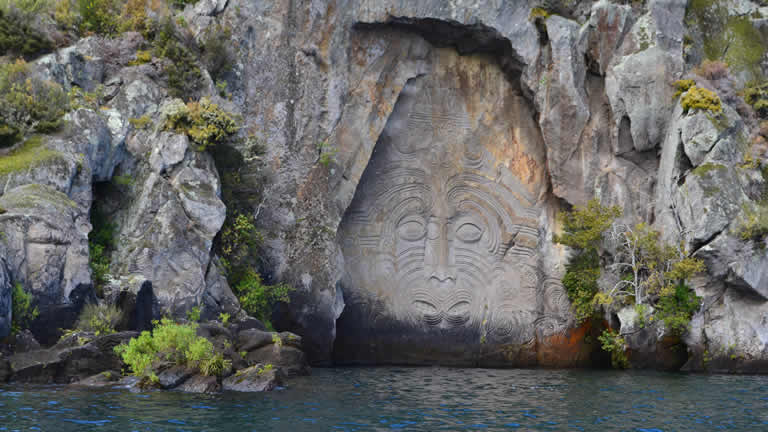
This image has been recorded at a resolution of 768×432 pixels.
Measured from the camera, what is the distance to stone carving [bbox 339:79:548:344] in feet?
102

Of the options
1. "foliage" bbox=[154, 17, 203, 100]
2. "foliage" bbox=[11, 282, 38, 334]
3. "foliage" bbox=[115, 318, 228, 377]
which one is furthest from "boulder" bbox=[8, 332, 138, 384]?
"foliage" bbox=[154, 17, 203, 100]

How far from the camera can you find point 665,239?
27.9 m

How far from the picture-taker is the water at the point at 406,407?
13711 mm

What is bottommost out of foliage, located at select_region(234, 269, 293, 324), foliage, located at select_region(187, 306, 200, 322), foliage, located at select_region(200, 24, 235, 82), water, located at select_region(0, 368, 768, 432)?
water, located at select_region(0, 368, 768, 432)

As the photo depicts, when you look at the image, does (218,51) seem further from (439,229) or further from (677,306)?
(677,306)

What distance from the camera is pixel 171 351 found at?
18.4m

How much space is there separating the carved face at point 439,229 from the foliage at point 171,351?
41.1 ft

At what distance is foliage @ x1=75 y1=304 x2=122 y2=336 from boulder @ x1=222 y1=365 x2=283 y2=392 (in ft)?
11.7

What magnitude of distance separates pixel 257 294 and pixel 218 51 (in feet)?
30.2

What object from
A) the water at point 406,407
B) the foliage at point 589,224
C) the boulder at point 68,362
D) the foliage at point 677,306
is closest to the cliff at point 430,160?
the foliage at point 677,306

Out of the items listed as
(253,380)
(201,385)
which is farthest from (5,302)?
(253,380)

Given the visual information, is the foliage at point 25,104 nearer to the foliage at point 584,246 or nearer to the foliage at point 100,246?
the foliage at point 100,246

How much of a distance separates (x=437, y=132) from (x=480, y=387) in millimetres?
13653

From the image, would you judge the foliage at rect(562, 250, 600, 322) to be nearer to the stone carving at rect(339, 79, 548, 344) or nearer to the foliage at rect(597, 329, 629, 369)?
the stone carving at rect(339, 79, 548, 344)
